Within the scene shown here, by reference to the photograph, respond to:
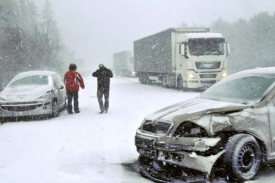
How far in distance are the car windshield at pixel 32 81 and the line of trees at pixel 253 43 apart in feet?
141

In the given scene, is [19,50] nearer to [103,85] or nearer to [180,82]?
[180,82]

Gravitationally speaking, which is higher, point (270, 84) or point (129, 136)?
point (270, 84)

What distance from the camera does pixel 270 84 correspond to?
21.1 feet

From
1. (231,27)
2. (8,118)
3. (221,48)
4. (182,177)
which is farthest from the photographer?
(231,27)

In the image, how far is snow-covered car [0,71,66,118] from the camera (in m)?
12.2

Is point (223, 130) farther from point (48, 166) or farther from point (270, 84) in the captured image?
point (48, 166)

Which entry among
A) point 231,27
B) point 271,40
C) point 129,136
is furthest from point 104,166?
point 231,27

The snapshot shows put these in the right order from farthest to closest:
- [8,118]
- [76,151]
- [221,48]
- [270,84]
→ [221,48] < [8,118] < [76,151] < [270,84]

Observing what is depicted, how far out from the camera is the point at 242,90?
6.82m

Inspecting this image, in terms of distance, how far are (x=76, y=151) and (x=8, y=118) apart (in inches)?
249

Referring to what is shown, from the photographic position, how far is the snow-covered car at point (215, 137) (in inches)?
218

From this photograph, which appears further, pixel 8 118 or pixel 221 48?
pixel 221 48

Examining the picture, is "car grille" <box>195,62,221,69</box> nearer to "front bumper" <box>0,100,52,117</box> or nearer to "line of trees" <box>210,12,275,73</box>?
"front bumper" <box>0,100,52,117</box>

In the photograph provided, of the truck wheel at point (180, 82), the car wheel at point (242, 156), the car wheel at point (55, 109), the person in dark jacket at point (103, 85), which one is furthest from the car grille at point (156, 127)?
the truck wheel at point (180, 82)
